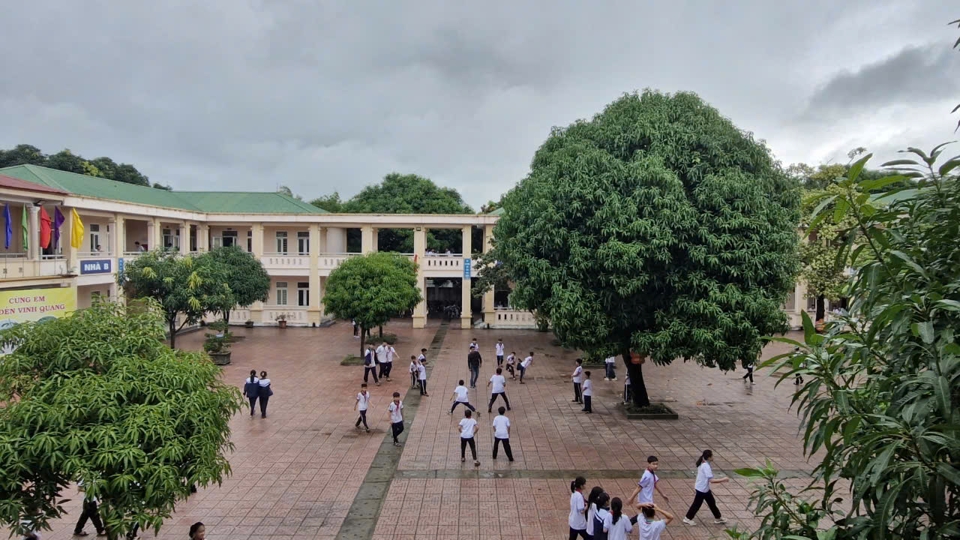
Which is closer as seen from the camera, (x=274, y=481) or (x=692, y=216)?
(x=274, y=481)

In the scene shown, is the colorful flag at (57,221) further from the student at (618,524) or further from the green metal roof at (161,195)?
the student at (618,524)

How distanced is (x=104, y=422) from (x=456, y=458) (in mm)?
7039

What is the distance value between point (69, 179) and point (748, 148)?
26.1 meters

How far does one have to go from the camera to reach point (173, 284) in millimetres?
20578

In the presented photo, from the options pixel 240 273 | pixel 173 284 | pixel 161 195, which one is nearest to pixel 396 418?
pixel 173 284

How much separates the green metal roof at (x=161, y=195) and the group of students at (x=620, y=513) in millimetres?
23200

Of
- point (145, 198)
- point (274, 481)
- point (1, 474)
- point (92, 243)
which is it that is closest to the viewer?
point (1, 474)

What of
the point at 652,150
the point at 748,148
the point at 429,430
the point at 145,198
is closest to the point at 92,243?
the point at 145,198

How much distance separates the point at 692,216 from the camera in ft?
39.2

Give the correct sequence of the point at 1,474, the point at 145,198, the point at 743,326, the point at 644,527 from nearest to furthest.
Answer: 1. the point at 1,474
2. the point at 644,527
3. the point at 743,326
4. the point at 145,198

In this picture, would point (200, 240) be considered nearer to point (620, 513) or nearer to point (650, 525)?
point (620, 513)

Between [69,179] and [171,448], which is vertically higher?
[69,179]

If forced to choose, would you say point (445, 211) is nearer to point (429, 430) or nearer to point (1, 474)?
point (429, 430)

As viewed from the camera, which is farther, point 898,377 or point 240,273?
point 240,273
